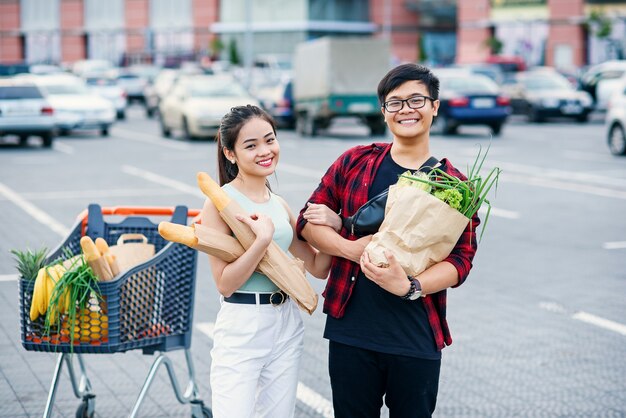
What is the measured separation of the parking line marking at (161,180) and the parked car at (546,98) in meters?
16.3

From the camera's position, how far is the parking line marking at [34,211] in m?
11.5

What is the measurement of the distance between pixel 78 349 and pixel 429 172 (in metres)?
1.68

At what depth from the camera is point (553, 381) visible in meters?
5.89

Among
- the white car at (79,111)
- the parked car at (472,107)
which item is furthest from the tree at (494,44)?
the white car at (79,111)

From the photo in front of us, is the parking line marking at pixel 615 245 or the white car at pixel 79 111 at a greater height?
the white car at pixel 79 111

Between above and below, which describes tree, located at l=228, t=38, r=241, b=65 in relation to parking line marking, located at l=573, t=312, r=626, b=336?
above

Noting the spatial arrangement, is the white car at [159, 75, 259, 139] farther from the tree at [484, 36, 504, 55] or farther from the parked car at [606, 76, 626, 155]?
the tree at [484, 36, 504, 55]

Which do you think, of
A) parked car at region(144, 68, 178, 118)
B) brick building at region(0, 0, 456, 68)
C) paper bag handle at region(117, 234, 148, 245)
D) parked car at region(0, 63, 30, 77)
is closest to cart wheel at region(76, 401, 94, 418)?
paper bag handle at region(117, 234, 148, 245)

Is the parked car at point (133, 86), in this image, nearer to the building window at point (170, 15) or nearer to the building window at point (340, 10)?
the building window at point (340, 10)

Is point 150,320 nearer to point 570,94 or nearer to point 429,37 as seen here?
point 570,94

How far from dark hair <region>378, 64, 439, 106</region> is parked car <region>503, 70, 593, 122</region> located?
28465 millimetres

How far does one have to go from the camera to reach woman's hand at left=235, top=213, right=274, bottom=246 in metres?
3.42

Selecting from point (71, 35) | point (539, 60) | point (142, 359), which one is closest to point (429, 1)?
point (539, 60)

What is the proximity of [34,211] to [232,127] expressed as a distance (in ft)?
32.3
